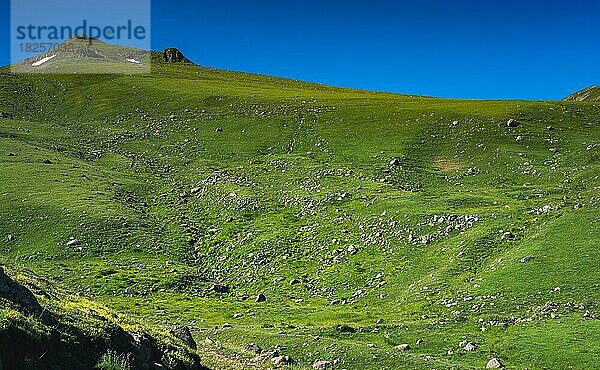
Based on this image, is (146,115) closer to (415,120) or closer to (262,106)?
(262,106)

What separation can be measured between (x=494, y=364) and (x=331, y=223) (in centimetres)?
1870

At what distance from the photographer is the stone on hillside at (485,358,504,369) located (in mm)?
18359

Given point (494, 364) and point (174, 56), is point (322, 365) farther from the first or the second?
point (174, 56)

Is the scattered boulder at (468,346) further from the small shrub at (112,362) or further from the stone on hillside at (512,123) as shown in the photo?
the stone on hillside at (512,123)

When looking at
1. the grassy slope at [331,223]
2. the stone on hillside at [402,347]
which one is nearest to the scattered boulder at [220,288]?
the grassy slope at [331,223]

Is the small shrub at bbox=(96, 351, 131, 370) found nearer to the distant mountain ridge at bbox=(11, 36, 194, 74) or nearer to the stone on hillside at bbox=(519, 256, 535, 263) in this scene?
the stone on hillside at bbox=(519, 256, 535, 263)

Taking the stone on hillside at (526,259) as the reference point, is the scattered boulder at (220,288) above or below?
below

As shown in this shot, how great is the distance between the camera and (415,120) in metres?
62.3

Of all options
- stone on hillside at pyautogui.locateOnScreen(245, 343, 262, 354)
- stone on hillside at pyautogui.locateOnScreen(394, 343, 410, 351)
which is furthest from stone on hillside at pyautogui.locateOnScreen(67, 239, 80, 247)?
stone on hillside at pyautogui.locateOnScreen(394, 343, 410, 351)

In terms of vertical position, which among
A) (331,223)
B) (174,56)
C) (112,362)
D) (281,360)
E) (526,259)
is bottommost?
(281,360)

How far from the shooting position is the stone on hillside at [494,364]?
1836 cm

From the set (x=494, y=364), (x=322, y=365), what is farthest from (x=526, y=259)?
(x=322, y=365)

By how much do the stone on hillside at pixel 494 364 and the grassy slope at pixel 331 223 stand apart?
0.42m

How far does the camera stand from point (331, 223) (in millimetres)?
36250
